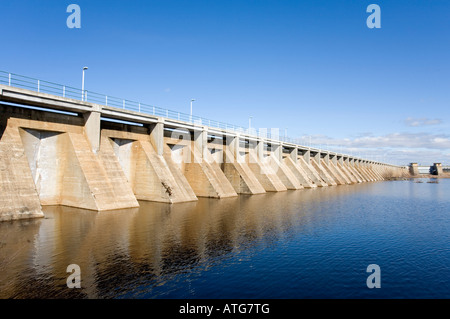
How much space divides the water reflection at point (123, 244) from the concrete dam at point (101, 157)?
6.20 ft

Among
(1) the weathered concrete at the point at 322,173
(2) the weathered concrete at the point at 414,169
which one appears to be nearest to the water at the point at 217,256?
(1) the weathered concrete at the point at 322,173

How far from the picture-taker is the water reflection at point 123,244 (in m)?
10.1

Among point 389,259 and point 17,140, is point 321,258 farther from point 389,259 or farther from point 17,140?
point 17,140

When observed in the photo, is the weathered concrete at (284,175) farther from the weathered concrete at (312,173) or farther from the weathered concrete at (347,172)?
the weathered concrete at (347,172)

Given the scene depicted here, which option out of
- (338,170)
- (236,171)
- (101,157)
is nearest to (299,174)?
(236,171)

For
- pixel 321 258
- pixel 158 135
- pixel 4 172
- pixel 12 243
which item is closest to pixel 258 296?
pixel 321 258

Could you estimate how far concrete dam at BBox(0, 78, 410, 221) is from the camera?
21.7 m

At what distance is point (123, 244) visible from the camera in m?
14.9

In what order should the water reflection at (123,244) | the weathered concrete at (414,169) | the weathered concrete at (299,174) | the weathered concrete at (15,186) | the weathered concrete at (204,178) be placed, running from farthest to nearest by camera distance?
1. the weathered concrete at (414,169)
2. the weathered concrete at (299,174)
3. the weathered concrete at (204,178)
4. the weathered concrete at (15,186)
5. the water reflection at (123,244)

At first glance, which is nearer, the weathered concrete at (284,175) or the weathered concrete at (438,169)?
the weathered concrete at (284,175)

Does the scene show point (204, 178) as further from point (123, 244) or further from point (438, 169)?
point (438, 169)

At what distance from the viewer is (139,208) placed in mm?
26359

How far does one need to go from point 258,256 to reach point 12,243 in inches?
465

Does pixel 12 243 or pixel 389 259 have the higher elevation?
pixel 12 243
